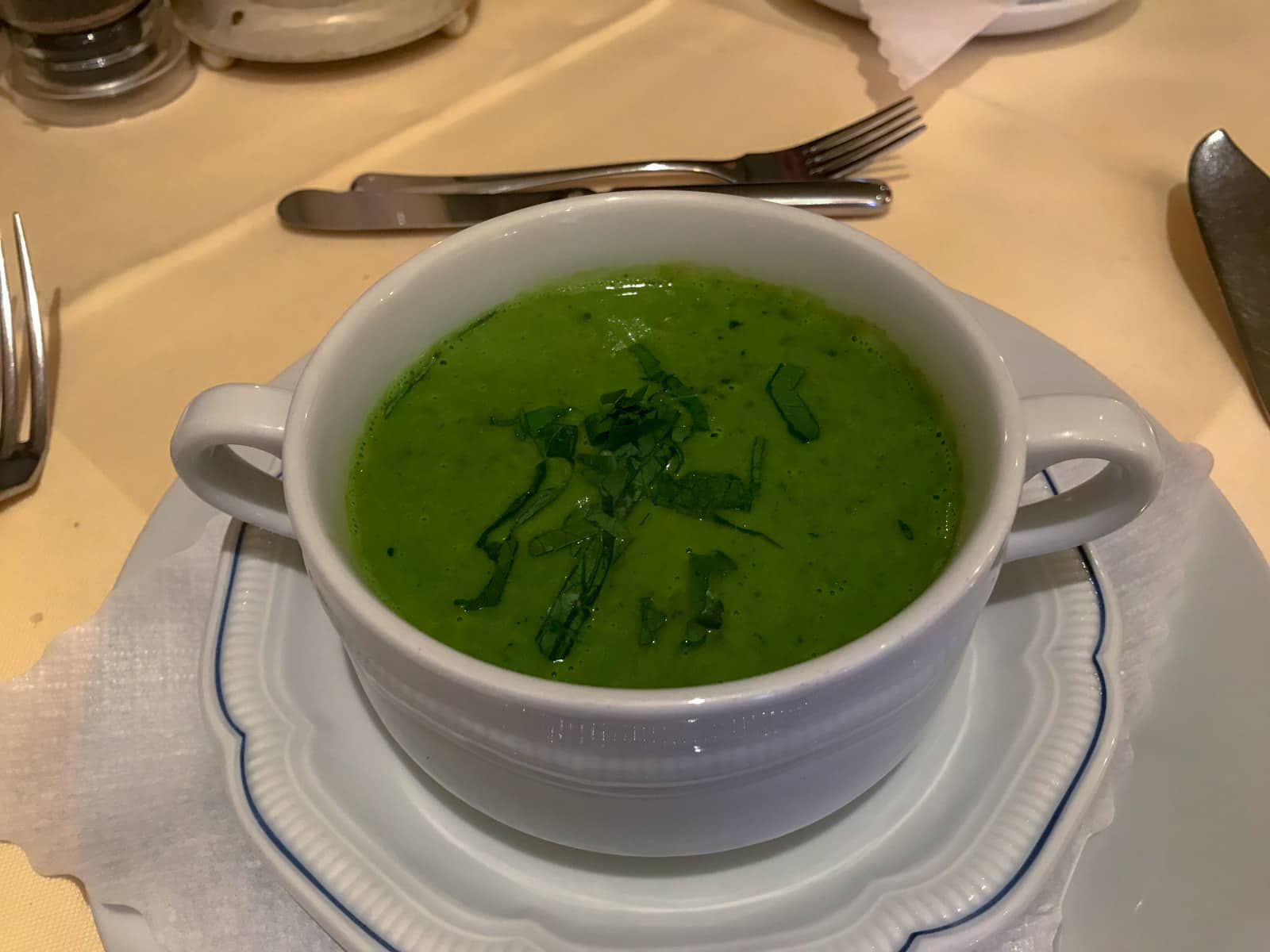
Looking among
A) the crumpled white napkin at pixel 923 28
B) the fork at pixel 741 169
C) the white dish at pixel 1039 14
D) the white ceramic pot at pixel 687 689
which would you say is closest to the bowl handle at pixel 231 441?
the white ceramic pot at pixel 687 689

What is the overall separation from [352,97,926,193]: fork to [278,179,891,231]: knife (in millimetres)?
56

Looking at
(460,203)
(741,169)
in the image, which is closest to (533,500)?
(460,203)

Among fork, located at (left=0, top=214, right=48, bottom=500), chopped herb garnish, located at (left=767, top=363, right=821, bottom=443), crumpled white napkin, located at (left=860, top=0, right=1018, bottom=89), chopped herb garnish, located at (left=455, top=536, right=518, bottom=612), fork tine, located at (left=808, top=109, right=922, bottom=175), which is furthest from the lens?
crumpled white napkin, located at (left=860, top=0, right=1018, bottom=89)

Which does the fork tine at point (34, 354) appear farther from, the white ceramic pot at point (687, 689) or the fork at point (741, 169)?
the white ceramic pot at point (687, 689)

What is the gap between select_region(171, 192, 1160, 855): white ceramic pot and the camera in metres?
0.78

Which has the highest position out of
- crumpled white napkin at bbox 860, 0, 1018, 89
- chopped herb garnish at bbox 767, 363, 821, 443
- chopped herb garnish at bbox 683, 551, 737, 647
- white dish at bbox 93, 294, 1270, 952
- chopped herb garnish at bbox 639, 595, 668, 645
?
crumpled white napkin at bbox 860, 0, 1018, 89

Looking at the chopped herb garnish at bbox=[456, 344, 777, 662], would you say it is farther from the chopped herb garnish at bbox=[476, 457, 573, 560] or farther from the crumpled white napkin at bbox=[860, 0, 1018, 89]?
the crumpled white napkin at bbox=[860, 0, 1018, 89]

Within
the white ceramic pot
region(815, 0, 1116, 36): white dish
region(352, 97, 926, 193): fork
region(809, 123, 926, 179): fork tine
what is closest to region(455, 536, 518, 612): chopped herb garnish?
the white ceramic pot

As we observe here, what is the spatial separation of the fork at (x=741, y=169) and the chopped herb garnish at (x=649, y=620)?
1147mm

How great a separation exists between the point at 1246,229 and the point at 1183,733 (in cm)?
96

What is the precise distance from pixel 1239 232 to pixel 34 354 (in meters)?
1.89

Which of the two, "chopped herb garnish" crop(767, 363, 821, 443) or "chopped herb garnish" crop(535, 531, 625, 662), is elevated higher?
"chopped herb garnish" crop(767, 363, 821, 443)

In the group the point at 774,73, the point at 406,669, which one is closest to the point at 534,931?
the point at 406,669

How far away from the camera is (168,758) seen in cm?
108
